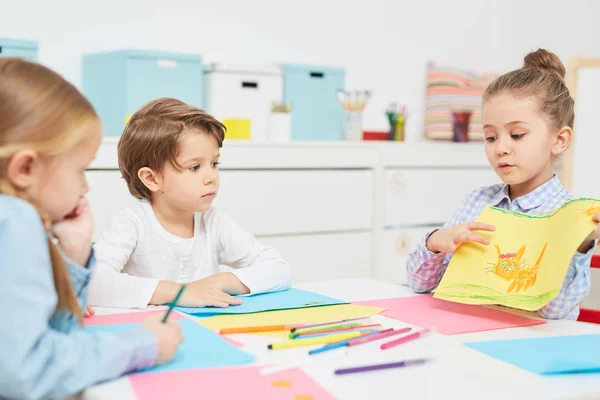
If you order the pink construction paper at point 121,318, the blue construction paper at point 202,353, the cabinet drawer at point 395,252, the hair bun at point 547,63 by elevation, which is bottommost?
the cabinet drawer at point 395,252

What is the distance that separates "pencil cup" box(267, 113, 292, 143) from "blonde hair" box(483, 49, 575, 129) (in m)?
1.67

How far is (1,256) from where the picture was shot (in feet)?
2.64

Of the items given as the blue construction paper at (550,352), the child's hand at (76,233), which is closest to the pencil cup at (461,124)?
the blue construction paper at (550,352)

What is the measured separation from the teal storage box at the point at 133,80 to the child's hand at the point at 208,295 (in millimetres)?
1556

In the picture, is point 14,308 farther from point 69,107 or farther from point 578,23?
point 578,23

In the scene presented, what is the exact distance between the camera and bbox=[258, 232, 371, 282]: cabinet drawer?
3.02 meters

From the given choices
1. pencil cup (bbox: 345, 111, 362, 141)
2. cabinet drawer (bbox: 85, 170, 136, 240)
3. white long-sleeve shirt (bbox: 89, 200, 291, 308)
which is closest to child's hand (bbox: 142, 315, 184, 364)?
white long-sleeve shirt (bbox: 89, 200, 291, 308)

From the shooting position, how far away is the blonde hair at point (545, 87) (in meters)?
1.43

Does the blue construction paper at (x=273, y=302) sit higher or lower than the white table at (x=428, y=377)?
lower

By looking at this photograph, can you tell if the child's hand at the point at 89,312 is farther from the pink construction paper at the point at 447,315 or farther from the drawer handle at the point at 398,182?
the drawer handle at the point at 398,182

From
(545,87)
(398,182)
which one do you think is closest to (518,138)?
(545,87)

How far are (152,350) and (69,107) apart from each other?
317mm

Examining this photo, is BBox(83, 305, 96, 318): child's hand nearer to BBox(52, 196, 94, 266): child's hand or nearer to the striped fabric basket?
BBox(52, 196, 94, 266): child's hand

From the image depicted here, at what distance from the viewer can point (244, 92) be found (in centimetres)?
311
